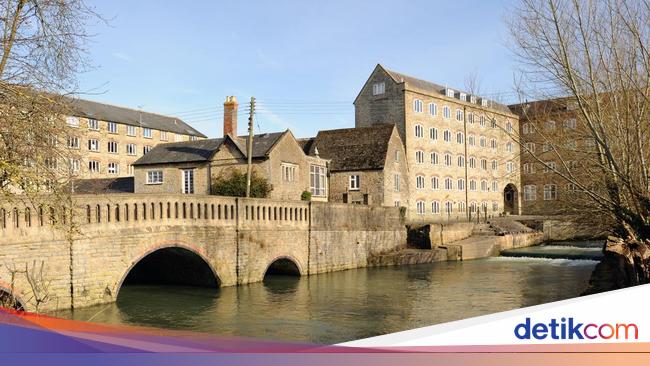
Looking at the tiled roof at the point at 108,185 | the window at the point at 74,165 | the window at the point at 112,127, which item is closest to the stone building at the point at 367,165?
the tiled roof at the point at 108,185

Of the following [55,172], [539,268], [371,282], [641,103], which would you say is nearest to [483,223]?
[539,268]

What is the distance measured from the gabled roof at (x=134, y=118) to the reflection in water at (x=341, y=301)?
31599mm

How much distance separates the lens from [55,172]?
8.33 meters

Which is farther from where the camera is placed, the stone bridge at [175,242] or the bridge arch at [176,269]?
the bridge arch at [176,269]

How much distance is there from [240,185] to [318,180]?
28.3ft

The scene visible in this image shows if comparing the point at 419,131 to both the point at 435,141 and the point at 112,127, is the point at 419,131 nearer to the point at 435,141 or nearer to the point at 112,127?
the point at 435,141

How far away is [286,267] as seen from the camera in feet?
102

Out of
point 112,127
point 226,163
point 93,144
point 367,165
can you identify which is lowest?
point 226,163

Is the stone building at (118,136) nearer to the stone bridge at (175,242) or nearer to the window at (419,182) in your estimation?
the window at (419,182)

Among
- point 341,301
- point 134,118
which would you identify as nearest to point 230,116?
point 341,301

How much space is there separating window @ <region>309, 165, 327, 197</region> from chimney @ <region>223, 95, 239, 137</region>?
21.6 ft

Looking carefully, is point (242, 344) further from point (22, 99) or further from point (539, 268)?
point (539, 268)

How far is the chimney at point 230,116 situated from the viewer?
37.8 metres

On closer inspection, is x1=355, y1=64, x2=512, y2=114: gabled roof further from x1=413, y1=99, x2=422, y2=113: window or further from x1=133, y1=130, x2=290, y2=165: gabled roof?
x1=133, y1=130, x2=290, y2=165: gabled roof
